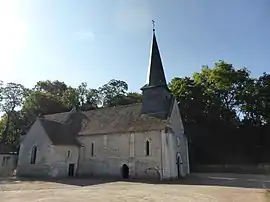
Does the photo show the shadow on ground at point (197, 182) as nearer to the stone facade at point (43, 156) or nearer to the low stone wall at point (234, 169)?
the stone facade at point (43, 156)

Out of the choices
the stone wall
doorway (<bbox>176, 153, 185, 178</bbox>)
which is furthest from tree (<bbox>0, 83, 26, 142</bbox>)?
doorway (<bbox>176, 153, 185, 178</bbox>)

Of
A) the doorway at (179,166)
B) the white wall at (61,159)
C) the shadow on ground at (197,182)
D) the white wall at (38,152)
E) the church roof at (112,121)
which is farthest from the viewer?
the white wall at (38,152)

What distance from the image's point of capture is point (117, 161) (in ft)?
97.5

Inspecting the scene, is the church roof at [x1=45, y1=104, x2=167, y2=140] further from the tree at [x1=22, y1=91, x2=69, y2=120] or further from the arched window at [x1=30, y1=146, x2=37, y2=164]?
the tree at [x1=22, y1=91, x2=69, y2=120]

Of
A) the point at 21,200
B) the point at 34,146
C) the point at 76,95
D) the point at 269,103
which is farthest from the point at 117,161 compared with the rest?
the point at 76,95

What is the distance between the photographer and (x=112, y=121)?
1286 inches

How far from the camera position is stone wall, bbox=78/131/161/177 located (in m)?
27.8

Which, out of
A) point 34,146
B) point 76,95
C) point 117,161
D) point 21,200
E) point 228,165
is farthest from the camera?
point 76,95

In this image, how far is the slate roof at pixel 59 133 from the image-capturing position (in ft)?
103

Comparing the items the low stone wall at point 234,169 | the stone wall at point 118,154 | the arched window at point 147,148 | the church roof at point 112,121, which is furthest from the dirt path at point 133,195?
the low stone wall at point 234,169

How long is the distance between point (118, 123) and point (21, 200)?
18.4 metres

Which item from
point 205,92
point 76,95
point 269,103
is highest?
point 76,95

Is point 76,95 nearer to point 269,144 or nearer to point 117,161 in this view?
point 117,161

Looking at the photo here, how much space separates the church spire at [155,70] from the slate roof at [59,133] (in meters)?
11.9
